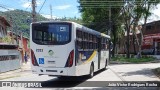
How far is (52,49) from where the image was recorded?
631 inches

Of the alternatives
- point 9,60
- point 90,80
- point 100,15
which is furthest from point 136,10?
point 90,80

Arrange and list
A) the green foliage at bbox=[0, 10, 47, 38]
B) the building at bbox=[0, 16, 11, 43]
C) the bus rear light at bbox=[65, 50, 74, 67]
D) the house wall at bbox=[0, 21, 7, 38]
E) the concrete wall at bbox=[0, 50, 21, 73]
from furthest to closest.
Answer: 1. the house wall at bbox=[0, 21, 7, 38]
2. the building at bbox=[0, 16, 11, 43]
3. the green foliage at bbox=[0, 10, 47, 38]
4. the concrete wall at bbox=[0, 50, 21, 73]
5. the bus rear light at bbox=[65, 50, 74, 67]

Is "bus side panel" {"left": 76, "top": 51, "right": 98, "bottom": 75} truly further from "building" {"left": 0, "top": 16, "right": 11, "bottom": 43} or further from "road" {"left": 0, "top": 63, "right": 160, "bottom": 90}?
"building" {"left": 0, "top": 16, "right": 11, "bottom": 43}

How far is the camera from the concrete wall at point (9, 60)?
28456mm

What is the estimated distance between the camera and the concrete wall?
28.5 metres

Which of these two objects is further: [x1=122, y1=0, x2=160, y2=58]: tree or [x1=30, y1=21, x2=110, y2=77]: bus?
[x1=122, y1=0, x2=160, y2=58]: tree

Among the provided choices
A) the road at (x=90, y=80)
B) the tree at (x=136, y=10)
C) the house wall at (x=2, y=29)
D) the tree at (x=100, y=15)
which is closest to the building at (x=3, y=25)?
the house wall at (x=2, y=29)

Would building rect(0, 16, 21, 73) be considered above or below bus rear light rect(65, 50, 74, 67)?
below

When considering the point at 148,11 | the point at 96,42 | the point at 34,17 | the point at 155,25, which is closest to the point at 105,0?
the point at 148,11

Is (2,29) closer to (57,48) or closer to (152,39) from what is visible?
(152,39)

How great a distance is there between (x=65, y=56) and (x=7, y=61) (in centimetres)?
1519

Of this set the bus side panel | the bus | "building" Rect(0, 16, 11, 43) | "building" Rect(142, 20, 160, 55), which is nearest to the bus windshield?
the bus

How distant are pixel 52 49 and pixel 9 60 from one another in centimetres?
1544

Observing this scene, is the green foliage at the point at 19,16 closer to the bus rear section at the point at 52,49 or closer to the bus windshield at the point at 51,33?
the bus windshield at the point at 51,33
